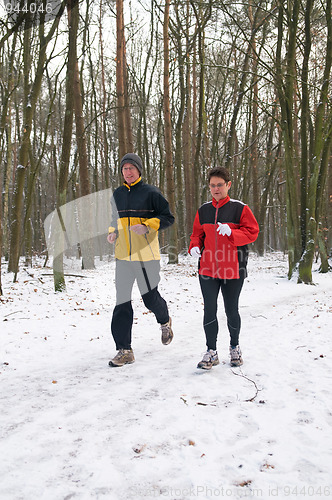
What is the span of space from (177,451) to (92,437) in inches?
23.8

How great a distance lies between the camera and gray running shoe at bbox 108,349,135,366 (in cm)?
398

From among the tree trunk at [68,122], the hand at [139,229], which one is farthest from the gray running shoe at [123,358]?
the tree trunk at [68,122]

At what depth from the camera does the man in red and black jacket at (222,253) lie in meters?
3.76

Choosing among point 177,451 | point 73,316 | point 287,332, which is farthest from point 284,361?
point 73,316

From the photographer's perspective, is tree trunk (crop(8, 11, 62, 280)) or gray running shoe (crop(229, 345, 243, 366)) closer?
gray running shoe (crop(229, 345, 243, 366))

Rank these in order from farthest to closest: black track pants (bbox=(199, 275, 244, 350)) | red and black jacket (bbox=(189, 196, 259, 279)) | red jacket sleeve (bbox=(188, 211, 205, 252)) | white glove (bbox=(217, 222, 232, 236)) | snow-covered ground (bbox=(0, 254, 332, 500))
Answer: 1. red jacket sleeve (bbox=(188, 211, 205, 252))
2. black track pants (bbox=(199, 275, 244, 350))
3. red and black jacket (bbox=(189, 196, 259, 279))
4. white glove (bbox=(217, 222, 232, 236))
5. snow-covered ground (bbox=(0, 254, 332, 500))

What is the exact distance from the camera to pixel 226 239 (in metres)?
3.78

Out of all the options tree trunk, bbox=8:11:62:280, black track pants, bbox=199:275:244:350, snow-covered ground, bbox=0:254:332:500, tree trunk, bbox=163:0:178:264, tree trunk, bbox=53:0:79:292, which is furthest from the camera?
tree trunk, bbox=163:0:178:264

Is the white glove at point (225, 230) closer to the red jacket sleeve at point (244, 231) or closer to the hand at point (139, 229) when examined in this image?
the red jacket sleeve at point (244, 231)

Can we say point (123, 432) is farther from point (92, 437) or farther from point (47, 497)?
point (47, 497)

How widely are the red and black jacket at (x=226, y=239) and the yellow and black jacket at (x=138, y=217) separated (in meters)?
0.49

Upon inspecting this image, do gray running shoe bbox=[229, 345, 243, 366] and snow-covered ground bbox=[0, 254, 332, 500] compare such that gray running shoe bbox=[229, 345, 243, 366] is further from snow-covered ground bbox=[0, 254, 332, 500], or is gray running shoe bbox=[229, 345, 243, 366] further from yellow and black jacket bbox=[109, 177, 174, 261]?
yellow and black jacket bbox=[109, 177, 174, 261]

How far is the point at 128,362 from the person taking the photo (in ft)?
13.3

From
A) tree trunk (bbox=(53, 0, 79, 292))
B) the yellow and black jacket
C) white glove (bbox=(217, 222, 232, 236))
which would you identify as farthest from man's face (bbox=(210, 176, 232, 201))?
tree trunk (bbox=(53, 0, 79, 292))
